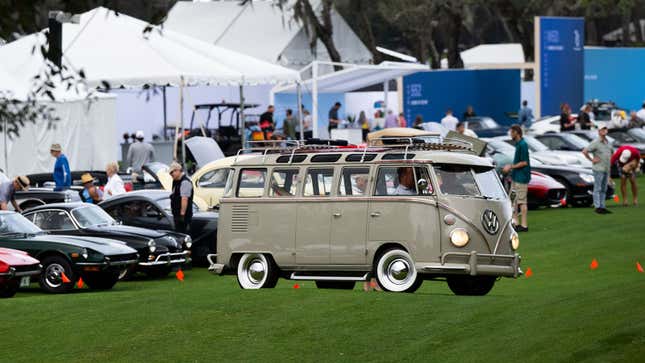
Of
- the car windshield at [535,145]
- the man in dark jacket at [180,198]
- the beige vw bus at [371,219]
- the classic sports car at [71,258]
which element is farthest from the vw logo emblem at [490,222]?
the car windshield at [535,145]

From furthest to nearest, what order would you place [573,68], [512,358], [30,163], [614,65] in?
[614,65], [573,68], [30,163], [512,358]

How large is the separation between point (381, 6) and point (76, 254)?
49.1 meters

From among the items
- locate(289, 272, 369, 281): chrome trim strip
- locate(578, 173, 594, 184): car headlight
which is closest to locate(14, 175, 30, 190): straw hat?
locate(289, 272, 369, 281): chrome trim strip

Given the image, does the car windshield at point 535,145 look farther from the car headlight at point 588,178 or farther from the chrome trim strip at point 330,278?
the chrome trim strip at point 330,278

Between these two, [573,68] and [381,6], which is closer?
[573,68]

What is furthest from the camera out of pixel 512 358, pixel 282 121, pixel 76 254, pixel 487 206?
pixel 282 121

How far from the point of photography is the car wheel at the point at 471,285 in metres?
17.2

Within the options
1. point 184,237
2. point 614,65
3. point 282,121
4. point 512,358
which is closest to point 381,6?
point 614,65

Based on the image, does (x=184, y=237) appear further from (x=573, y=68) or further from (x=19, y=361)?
(x=573, y=68)

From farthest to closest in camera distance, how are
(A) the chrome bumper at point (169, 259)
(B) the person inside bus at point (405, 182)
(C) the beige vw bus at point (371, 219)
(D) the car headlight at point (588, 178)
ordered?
1. (D) the car headlight at point (588, 178)
2. (A) the chrome bumper at point (169, 259)
3. (B) the person inside bus at point (405, 182)
4. (C) the beige vw bus at point (371, 219)

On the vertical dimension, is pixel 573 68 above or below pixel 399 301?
above

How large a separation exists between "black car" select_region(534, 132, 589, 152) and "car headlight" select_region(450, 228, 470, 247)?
2386cm

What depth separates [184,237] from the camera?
22734 millimetres

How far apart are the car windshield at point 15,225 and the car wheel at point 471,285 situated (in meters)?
7.22
